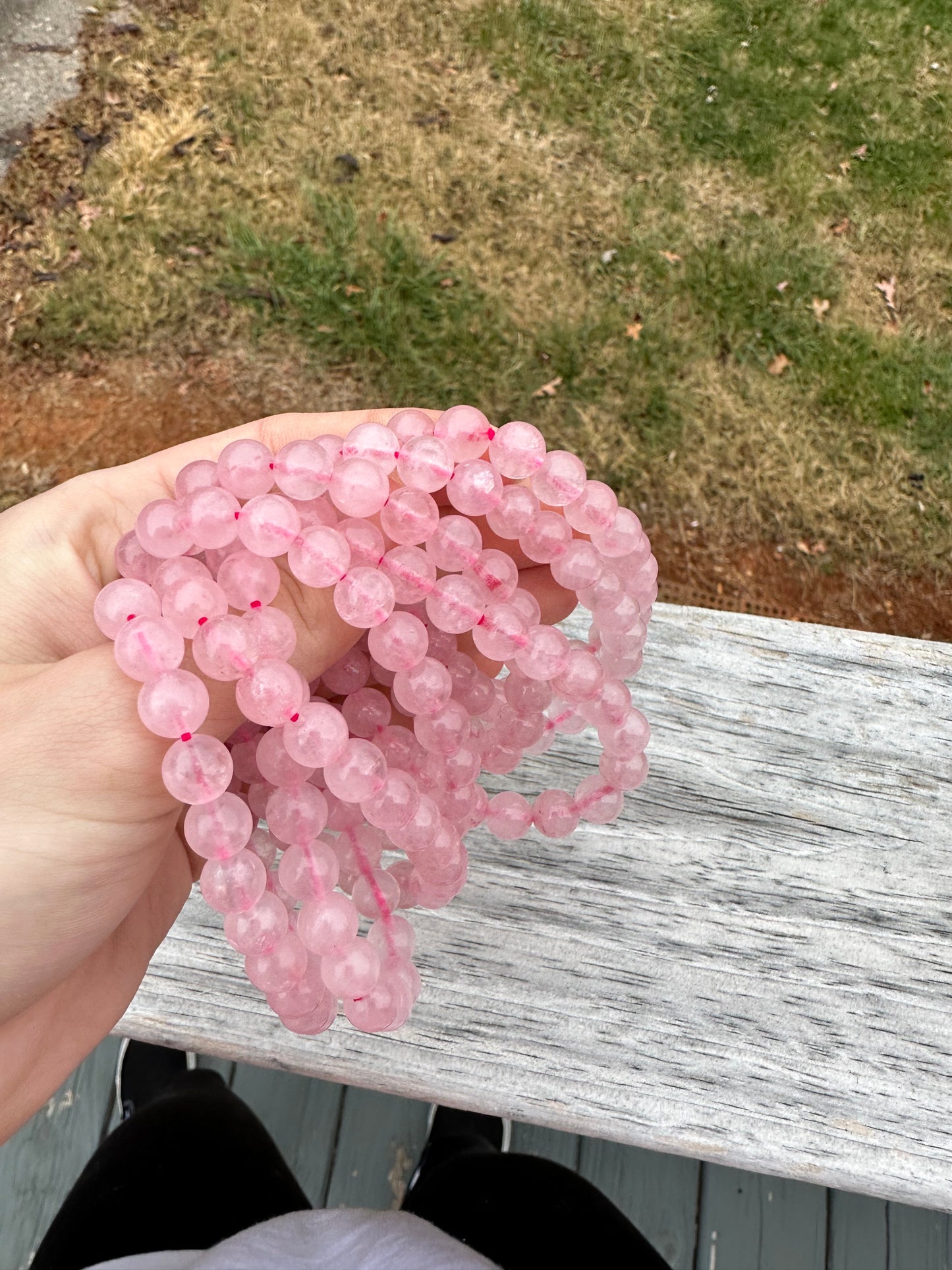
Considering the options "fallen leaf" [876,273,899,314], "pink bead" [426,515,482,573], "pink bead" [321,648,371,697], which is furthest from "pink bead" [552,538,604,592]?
"fallen leaf" [876,273,899,314]

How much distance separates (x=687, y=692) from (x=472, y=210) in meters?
2.09

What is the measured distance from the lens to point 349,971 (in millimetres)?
1150

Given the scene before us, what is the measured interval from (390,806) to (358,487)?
0.39 metres

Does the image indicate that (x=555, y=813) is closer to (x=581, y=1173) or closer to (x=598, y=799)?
(x=598, y=799)

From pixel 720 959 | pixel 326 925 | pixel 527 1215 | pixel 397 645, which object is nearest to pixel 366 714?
pixel 397 645

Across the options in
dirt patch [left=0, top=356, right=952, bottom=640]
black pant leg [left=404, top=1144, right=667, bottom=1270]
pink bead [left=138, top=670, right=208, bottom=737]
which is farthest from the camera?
dirt patch [left=0, top=356, right=952, bottom=640]

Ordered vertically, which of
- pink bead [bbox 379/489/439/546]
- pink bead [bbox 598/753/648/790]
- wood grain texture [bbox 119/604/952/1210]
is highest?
pink bead [bbox 379/489/439/546]

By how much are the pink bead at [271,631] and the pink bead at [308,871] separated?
0.24m

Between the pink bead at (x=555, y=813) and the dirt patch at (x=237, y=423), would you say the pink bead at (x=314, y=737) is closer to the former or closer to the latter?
the pink bead at (x=555, y=813)

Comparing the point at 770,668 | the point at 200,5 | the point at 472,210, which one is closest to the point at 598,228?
the point at 472,210

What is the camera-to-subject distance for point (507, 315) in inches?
118

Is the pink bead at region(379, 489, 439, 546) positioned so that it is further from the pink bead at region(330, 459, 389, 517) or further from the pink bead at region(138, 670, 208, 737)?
the pink bead at region(138, 670, 208, 737)

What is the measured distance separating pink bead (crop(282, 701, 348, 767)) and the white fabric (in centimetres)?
87

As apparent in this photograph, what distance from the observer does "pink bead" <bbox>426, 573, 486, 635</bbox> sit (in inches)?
48.6
